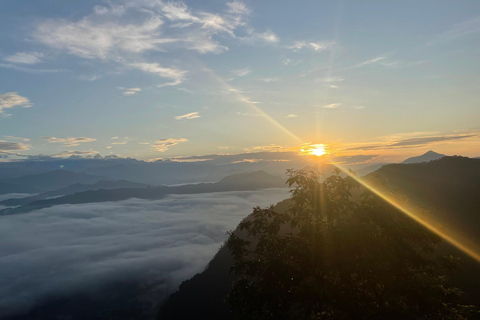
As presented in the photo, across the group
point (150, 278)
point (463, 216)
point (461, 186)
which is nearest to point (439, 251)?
point (463, 216)

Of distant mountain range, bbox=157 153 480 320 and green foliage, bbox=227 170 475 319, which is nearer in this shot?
green foliage, bbox=227 170 475 319

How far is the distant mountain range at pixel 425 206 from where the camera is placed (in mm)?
72500

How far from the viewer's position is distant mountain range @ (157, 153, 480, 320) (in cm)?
7250

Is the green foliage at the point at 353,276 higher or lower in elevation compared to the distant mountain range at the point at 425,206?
higher

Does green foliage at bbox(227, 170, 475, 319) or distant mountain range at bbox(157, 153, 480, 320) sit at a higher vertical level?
green foliage at bbox(227, 170, 475, 319)

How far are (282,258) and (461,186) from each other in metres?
100

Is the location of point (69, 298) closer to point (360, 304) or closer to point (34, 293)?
point (34, 293)

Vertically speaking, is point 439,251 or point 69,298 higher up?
point 439,251

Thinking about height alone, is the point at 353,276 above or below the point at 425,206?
above

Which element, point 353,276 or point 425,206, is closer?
point 353,276

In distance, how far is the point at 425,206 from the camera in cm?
7975

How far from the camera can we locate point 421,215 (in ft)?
46.3

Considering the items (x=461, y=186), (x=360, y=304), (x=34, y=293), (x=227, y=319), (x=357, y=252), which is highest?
(x=357, y=252)

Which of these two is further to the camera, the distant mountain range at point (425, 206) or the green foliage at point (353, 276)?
the distant mountain range at point (425, 206)
